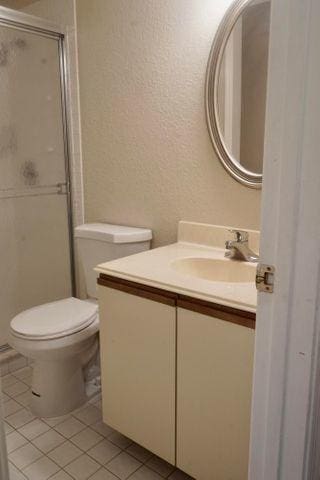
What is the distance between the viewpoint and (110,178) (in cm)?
210

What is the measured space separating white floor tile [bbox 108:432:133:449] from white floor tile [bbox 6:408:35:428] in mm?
416

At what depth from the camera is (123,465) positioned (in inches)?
60.5

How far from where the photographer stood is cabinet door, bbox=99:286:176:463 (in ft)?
4.34

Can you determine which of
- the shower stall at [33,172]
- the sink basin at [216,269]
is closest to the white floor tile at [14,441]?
the shower stall at [33,172]

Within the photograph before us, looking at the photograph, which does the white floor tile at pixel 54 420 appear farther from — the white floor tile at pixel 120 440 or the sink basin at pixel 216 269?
the sink basin at pixel 216 269

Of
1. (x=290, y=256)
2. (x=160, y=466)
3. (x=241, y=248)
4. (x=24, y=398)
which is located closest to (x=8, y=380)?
(x=24, y=398)

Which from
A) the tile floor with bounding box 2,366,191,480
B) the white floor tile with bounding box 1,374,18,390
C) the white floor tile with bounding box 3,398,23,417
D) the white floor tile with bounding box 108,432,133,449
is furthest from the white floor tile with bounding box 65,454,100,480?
the white floor tile with bounding box 1,374,18,390

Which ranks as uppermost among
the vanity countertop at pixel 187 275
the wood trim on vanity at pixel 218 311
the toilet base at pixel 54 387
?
the vanity countertop at pixel 187 275

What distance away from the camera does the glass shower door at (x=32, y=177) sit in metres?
2.17

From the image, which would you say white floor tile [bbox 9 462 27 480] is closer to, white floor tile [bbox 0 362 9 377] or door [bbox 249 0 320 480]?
white floor tile [bbox 0 362 9 377]

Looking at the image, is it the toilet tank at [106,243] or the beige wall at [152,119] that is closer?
the beige wall at [152,119]

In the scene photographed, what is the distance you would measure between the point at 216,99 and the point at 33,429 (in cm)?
166

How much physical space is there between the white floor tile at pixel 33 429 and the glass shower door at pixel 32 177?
623 mm

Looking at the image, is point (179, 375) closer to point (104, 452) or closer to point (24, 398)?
point (104, 452)
